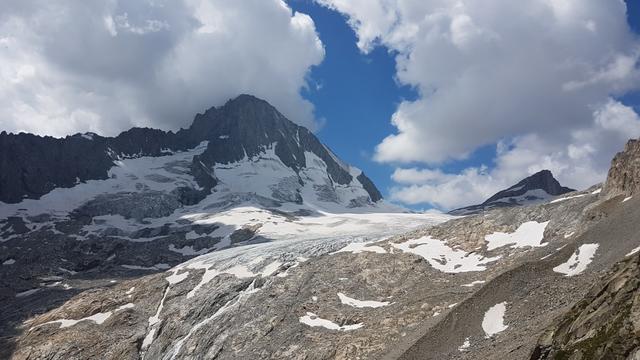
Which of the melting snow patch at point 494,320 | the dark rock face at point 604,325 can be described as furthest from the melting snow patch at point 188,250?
the dark rock face at point 604,325

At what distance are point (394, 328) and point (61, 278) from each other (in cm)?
11951

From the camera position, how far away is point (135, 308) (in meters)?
79.9

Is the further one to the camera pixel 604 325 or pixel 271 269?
pixel 271 269

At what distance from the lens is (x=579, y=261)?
46781 mm

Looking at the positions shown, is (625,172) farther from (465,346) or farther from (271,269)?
(271,269)

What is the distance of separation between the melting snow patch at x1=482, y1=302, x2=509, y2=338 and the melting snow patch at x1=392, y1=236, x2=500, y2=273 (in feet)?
51.9

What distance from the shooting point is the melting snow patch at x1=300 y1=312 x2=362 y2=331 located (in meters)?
56.7

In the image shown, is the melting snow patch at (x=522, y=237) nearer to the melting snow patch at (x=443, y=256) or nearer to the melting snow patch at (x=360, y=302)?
the melting snow patch at (x=443, y=256)

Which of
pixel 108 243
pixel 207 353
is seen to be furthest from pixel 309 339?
pixel 108 243

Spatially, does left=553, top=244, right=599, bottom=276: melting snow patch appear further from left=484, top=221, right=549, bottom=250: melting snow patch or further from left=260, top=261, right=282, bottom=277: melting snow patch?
left=260, top=261, right=282, bottom=277: melting snow patch

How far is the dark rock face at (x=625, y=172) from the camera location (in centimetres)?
5794

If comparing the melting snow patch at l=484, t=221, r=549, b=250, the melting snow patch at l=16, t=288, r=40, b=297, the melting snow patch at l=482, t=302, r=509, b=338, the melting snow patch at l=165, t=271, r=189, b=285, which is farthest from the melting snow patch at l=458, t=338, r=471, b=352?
the melting snow patch at l=16, t=288, r=40, b=297

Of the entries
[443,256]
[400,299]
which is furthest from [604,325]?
[443,256]

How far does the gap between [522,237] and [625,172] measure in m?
13.9
